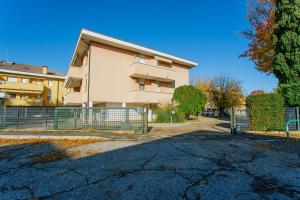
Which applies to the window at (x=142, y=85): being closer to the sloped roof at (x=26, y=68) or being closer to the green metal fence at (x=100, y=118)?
the green metal fence at (x=100, y=118)

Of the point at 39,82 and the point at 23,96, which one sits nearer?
the point at 23,96

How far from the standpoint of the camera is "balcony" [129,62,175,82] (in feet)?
60.7

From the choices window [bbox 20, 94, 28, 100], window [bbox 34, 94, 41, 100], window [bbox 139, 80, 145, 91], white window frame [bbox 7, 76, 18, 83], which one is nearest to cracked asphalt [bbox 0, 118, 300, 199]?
window [bbox 139, 80, 145, 91]

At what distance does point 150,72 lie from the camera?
1952 centimetres

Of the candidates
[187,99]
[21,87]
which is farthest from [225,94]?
[21,87]

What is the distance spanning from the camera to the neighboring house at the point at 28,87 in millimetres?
26578

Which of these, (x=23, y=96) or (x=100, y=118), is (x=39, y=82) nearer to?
(x=23, y=96)

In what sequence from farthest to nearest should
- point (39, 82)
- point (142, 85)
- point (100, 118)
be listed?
point (39, 82) < point (142, 85) < point (100, 118)

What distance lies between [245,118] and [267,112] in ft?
4.33

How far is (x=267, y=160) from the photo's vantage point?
181 inches

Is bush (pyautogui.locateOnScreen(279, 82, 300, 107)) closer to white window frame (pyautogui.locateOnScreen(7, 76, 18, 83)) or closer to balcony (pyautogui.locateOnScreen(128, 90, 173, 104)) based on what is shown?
balcony (pyautogui.locateOnScreen(128, 90, 173, 104))

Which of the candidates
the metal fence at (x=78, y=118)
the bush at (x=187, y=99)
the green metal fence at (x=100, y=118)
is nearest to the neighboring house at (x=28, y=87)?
the metal fence at (x=78, y=118)

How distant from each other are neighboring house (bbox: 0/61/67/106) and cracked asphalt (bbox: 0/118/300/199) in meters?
28.4

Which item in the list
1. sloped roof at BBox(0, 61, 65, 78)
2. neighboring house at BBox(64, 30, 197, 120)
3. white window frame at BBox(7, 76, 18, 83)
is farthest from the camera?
sloped roof at BBox(0, 61, 65, 78)
